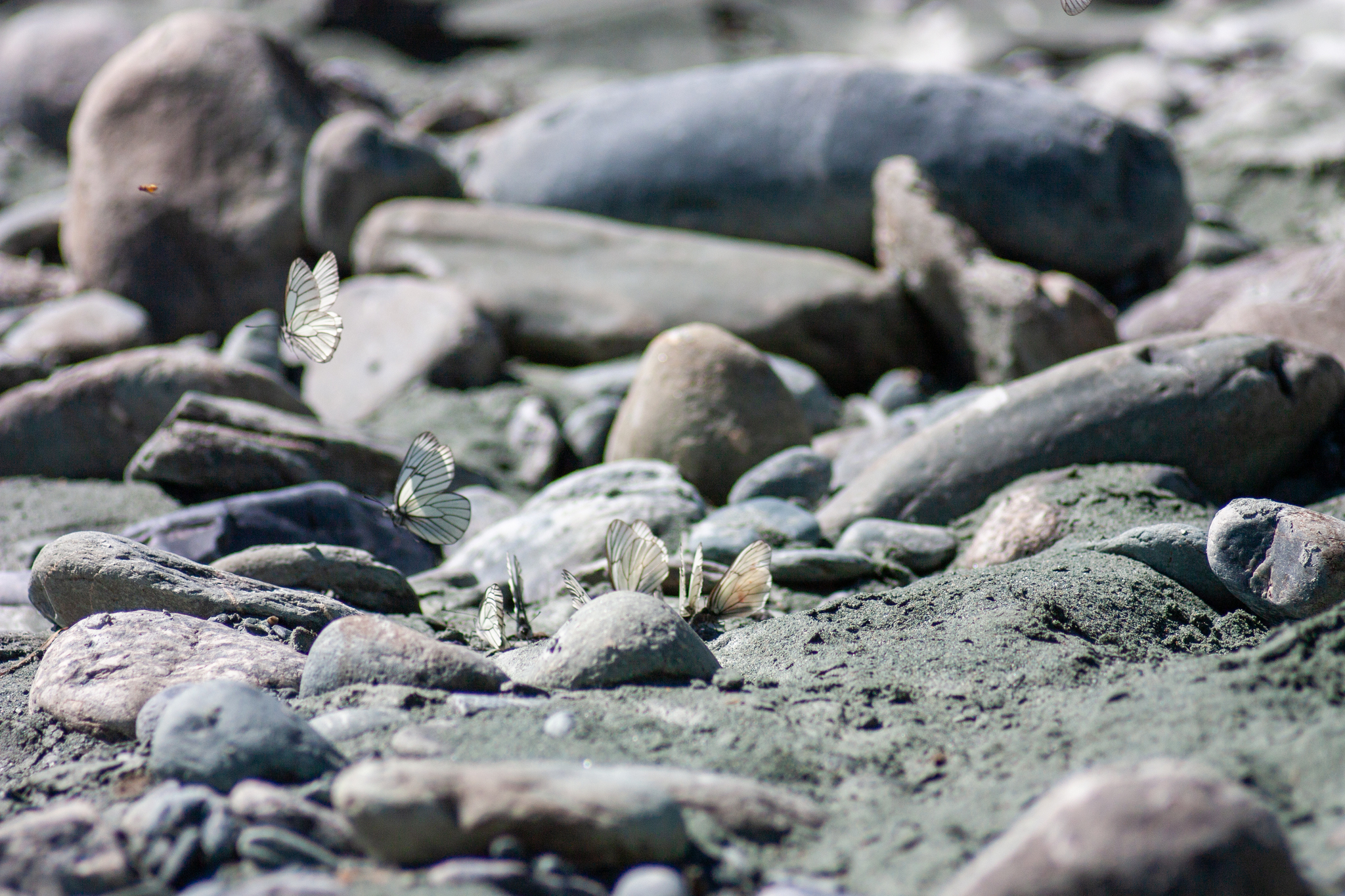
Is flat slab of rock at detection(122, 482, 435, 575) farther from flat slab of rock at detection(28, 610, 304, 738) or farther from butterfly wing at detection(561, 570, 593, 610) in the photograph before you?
flat slab of rock at detection(28, 610, 304, 738)

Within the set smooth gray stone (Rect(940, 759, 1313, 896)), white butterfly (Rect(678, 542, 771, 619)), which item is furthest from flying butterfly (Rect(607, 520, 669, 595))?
smooth gray stone (Rect(940, 759, 1313, 896))

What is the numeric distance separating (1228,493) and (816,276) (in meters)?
2.85

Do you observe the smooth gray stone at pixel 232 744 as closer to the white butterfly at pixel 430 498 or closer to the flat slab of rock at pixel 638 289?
the white butterfly at pixel 430 498

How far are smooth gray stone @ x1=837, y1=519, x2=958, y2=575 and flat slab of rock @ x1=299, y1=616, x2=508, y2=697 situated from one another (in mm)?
1641

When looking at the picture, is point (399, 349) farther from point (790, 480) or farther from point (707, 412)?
point (790, 480)

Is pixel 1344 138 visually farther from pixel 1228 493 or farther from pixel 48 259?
pixel 48 259

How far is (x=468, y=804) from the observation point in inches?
60.6

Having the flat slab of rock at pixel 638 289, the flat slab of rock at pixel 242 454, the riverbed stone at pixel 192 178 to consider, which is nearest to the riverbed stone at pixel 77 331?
the riverbed stone at pixel 192 178

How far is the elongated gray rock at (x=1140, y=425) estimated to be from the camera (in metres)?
3.67

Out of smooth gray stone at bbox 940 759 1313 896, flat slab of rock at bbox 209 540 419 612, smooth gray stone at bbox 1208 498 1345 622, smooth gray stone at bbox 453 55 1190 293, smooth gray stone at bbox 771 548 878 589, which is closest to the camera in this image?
smooth gray stone at bbox 940 759 1313 896

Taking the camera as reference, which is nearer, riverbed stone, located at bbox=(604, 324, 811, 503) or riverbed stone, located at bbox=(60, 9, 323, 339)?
riverbed stone, located at bbox=(604, 324, 811, 503)

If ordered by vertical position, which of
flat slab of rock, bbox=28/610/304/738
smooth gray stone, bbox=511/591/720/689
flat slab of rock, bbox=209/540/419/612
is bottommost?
flat slab of rock, bbox=209/540/419/612

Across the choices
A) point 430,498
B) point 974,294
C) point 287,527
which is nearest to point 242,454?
point 287,527

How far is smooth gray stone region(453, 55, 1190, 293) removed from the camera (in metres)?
6.23
